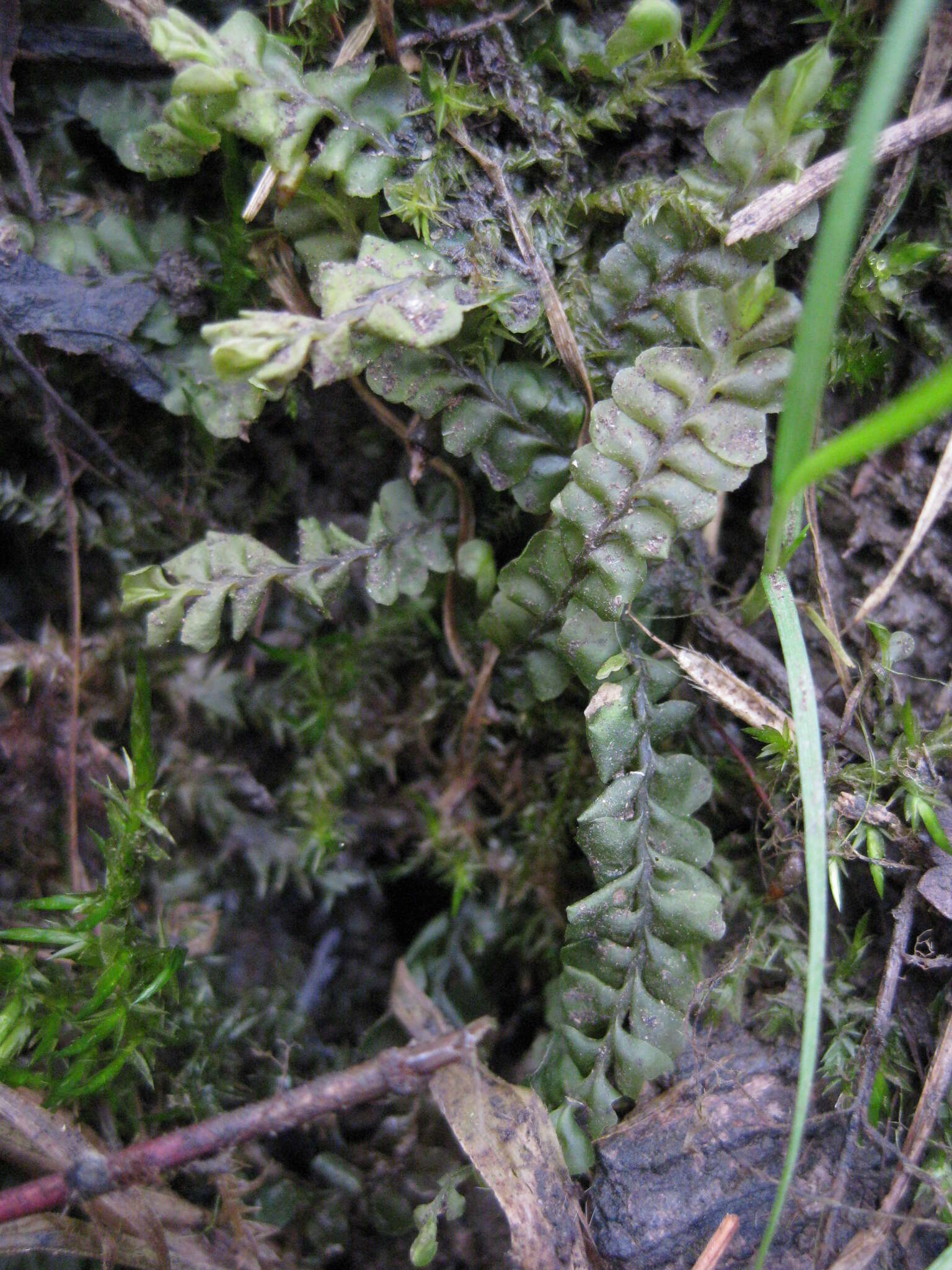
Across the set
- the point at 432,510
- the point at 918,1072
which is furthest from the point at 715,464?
the point at 918,1072

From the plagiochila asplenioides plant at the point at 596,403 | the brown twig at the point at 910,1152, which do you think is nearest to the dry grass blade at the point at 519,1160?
A: the plagiochila asplenioides plant at the point at 596,403

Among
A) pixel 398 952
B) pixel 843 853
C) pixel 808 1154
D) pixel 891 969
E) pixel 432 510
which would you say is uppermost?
pixel 432 510

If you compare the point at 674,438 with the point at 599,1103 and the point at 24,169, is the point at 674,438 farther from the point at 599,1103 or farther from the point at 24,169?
the point at 24,169

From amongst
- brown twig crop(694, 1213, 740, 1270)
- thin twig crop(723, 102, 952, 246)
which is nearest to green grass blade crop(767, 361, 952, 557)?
thin twig crop(723, 102, 952, 246)

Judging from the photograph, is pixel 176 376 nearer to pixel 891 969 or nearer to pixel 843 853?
pixel 843 853

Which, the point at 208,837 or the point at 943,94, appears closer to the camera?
the point at 943,94

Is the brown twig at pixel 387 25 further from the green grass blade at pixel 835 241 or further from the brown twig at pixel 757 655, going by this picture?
the brown twig at pixel 757 655
